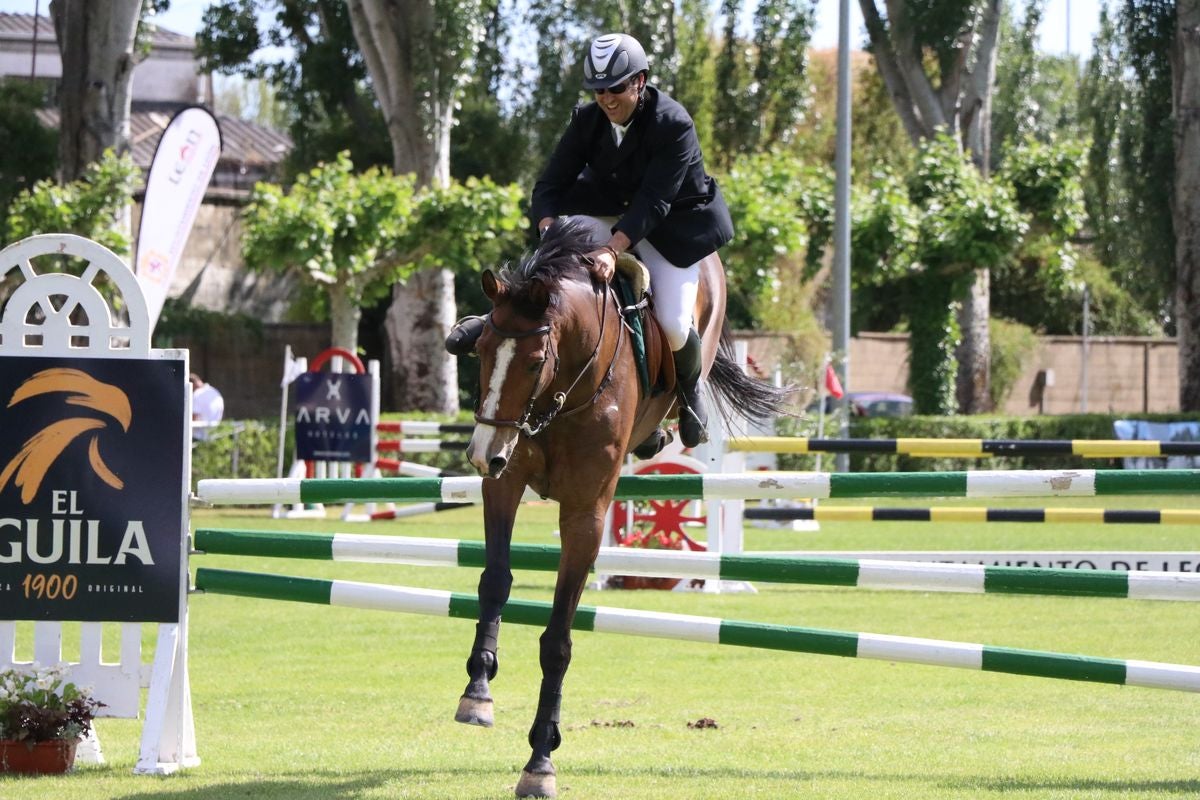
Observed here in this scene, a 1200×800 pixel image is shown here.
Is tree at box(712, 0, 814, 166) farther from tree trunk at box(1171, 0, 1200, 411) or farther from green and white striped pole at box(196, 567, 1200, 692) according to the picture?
green and white striped pole at box(196, 567, 1200, 692)

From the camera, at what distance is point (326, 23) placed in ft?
105

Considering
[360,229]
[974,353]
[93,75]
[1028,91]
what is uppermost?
[1028,91]

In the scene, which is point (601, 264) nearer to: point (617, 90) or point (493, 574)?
point (617, 90)

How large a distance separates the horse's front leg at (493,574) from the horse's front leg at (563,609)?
0.16 m

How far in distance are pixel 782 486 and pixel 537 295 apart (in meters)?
1.44

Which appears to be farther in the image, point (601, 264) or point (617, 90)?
point (617, 90)

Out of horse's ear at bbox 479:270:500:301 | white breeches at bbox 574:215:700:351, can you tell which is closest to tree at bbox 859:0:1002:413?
white breeches at bbox 574:215:700:351

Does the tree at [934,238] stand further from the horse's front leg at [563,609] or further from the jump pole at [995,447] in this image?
the horse's front leg at [563,609]

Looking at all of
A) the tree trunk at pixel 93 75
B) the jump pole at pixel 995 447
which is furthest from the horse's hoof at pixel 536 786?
the tree trunk at pixel 93 75

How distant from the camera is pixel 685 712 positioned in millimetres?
6746

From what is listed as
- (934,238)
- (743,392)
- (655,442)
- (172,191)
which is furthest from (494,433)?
(934,238)

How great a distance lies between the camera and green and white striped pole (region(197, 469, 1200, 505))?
5207 millimetres

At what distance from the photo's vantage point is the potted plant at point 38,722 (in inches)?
202

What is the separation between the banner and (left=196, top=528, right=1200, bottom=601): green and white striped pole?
887cm
